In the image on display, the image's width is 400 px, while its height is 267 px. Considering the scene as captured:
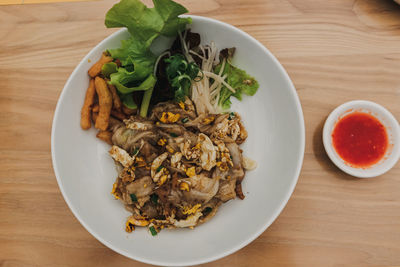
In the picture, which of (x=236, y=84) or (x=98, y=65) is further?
(x=236, y=84)

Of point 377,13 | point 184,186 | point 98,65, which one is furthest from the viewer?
point 377,13

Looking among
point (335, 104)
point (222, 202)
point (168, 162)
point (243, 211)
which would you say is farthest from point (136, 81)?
point (335, 104)

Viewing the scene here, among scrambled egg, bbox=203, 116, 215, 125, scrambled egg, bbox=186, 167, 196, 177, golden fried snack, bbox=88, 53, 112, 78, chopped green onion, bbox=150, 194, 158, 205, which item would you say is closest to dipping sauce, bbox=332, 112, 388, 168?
scrambled egg, bbox=203, 116, 215, 125

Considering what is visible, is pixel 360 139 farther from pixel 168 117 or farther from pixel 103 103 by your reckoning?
pixel 103 103

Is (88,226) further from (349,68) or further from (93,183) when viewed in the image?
(349,68)

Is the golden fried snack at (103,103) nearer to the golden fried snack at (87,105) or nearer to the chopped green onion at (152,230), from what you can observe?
the golden fried snack at (87,105)

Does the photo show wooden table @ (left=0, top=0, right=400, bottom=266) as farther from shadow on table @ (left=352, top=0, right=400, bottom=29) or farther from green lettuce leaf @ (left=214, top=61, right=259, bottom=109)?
green lettuce leaf @ (left=214, top=61, right=259, bottom=109)

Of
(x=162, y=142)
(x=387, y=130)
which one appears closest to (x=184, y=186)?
(x=162, y=142)
